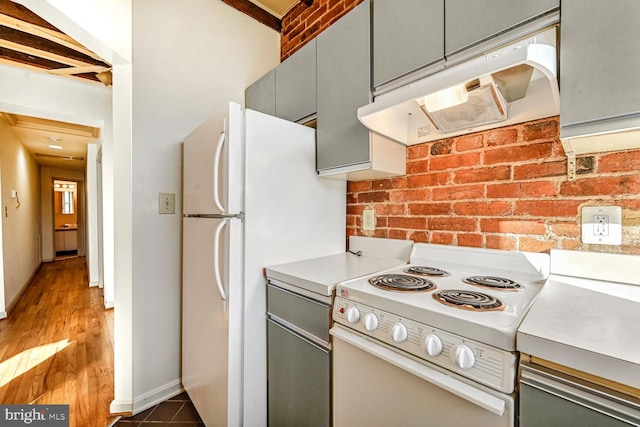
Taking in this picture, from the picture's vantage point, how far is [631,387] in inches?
20.6

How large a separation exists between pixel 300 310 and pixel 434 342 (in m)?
0.61

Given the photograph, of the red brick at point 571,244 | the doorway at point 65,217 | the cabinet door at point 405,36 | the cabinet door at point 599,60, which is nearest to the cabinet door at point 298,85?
the cabinet door at point 405,36

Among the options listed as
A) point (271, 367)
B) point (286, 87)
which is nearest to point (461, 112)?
point (286, 87)

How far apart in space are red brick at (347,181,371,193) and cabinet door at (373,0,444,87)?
69cm

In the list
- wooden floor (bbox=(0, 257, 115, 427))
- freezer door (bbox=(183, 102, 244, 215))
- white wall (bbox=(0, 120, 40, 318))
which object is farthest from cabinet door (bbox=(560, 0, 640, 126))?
white wall (bbox=(0, 120, 40, 318))

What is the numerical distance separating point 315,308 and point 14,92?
3.68 meters

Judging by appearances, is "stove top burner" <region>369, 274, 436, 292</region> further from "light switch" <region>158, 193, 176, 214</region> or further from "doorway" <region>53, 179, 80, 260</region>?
"doorway" <region>53, 179, 80, 260</region>

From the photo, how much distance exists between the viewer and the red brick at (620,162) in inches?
38.6

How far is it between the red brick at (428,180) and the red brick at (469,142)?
0.15 meters

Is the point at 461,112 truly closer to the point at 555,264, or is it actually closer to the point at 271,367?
the point at 555,264

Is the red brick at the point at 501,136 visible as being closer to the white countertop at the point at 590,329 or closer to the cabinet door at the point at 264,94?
the white countertop at the point at 590,329

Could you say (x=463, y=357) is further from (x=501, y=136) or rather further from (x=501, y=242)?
(x=501, y=136)

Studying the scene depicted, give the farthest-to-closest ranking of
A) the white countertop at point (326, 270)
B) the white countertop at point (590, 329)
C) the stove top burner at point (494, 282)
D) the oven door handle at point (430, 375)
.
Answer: the white countertop at point (326, 270) < the stove top burner at point (494, 282) < the oven door handle at point (430, 375) < the white countertop at point (590, 329)

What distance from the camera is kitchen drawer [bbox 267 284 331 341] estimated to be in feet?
→ 3.68
